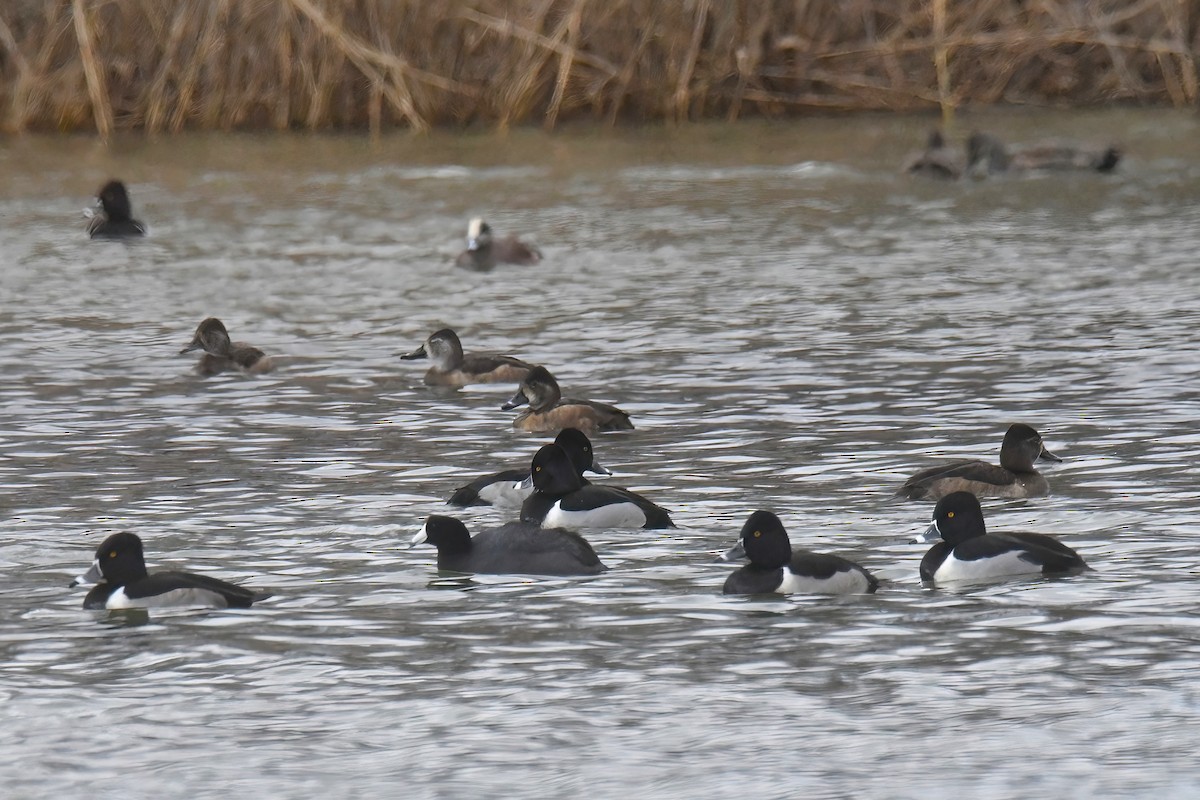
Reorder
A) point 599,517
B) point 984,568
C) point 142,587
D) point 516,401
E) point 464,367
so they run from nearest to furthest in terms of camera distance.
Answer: point 142,587 → point 984,568 → point 599,517 → point 516,401 → point 464,367

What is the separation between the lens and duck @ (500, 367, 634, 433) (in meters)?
12.1

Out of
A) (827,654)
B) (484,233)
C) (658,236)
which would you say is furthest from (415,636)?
(658,236)

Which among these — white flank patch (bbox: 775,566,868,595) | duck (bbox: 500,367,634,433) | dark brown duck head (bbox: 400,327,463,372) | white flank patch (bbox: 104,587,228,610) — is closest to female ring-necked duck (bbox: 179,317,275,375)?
dark brown duck head (bbox: 400,327,463,372)

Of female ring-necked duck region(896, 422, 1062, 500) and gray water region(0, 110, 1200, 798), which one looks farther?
female ring-necked duck region(896, 422, 1062, 500)

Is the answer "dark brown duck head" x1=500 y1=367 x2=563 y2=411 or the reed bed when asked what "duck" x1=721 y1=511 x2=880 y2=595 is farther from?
the reed bed

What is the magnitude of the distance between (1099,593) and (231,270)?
476 inches

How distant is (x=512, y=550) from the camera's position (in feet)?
30.2

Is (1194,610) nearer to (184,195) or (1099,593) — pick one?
(1099,593)

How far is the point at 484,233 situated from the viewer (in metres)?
19.2

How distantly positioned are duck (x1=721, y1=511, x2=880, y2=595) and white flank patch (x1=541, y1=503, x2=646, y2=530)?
114 centimetres

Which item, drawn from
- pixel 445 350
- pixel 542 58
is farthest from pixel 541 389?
pixel 542 58

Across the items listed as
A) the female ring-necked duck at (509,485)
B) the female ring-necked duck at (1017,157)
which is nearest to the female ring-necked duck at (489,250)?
the female ring-necked duck at (1017,157)

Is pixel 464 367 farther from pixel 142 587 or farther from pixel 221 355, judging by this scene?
pixel 142 587

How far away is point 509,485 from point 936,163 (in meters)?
Result: 14.4
